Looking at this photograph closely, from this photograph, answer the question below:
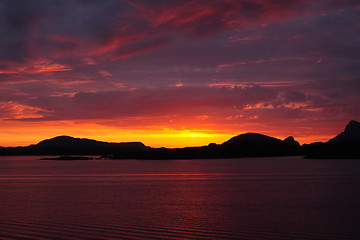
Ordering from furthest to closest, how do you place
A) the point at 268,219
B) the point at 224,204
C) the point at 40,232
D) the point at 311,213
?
the point at 224,204
the point at 311,213
the point at 268,219
the point at 40,232

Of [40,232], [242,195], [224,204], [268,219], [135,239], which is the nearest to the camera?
[135,239]

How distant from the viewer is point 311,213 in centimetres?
2916

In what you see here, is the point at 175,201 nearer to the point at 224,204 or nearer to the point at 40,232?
the point at 224,204

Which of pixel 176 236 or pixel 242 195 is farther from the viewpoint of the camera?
pixel 242 195

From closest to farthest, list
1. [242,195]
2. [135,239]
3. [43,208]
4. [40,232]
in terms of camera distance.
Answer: [135,239]
[40,232]
[43,208]
[242,195]

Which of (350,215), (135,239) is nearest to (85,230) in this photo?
(135,239)

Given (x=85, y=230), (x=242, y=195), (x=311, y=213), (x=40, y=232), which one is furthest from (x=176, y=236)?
(x=242, y=195)

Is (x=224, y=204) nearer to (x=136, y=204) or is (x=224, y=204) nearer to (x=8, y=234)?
(x=136, y=204)

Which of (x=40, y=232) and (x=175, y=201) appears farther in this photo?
(x=175, y=201)

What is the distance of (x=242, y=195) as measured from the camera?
42.7 meters

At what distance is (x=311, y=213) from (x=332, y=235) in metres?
8.43

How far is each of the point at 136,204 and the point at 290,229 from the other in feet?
54.8

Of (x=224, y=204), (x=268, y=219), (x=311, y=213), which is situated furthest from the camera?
(x=224, y=204)

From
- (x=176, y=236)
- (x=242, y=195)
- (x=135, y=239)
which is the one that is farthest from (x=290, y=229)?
(x=242, y=195)
